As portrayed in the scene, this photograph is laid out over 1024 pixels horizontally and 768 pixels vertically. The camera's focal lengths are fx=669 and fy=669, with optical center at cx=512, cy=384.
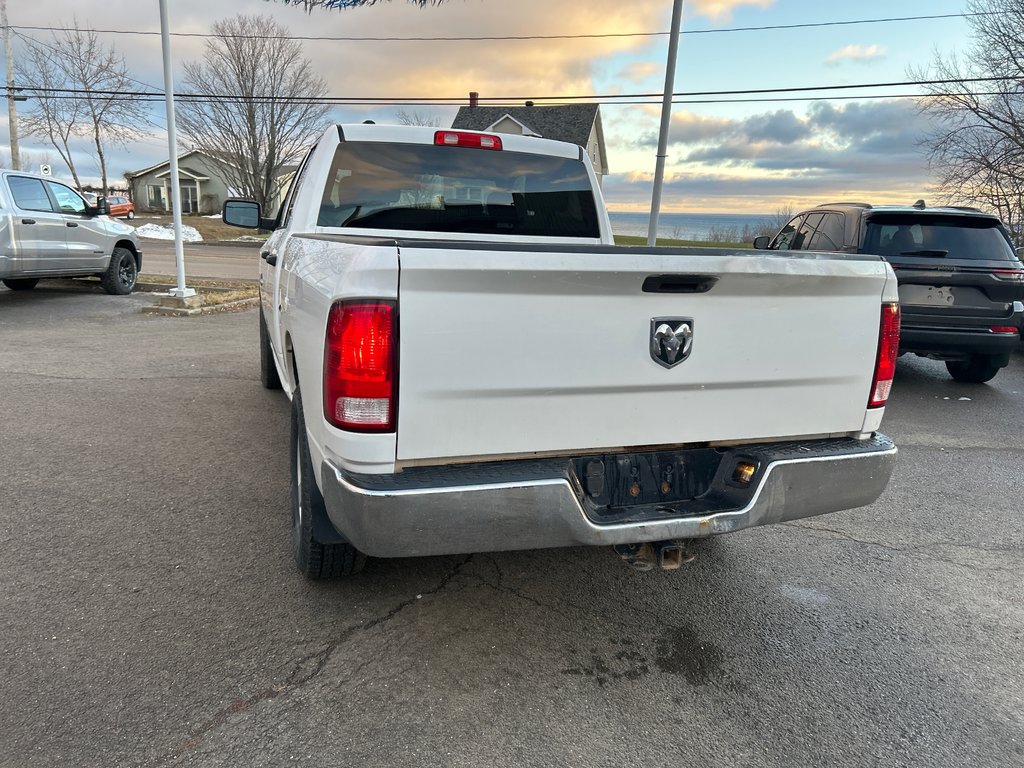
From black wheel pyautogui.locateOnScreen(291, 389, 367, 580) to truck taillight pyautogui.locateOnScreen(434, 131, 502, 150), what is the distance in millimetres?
1829

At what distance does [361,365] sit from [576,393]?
2.37 ft

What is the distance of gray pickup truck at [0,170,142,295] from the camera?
9.68 m

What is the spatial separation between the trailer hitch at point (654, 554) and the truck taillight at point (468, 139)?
2577 mm

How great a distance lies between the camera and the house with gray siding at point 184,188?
54.7 m

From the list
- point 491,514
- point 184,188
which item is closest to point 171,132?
point 491,514

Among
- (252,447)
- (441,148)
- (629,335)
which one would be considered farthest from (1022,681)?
(252,447)

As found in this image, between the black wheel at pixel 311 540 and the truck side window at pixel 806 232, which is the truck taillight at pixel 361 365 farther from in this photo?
the truck side window at pixel 806 232

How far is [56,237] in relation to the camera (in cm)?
1045

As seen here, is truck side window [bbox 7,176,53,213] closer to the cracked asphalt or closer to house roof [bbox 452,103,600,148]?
the cracked asphalt

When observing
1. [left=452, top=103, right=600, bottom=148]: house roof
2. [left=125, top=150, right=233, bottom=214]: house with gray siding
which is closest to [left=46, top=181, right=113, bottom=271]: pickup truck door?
[left=452, top=103, right=600, bottom=148]: house roof

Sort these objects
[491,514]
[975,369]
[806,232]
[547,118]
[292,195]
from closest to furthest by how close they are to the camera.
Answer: [491,514] → [292,195] → [975,369] → [806,232] → [547,118]

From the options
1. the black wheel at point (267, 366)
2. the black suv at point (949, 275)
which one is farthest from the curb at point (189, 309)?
the black suv at point (949, 275)

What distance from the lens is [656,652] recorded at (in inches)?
106

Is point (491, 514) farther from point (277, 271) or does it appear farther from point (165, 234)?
point (165, 234)
